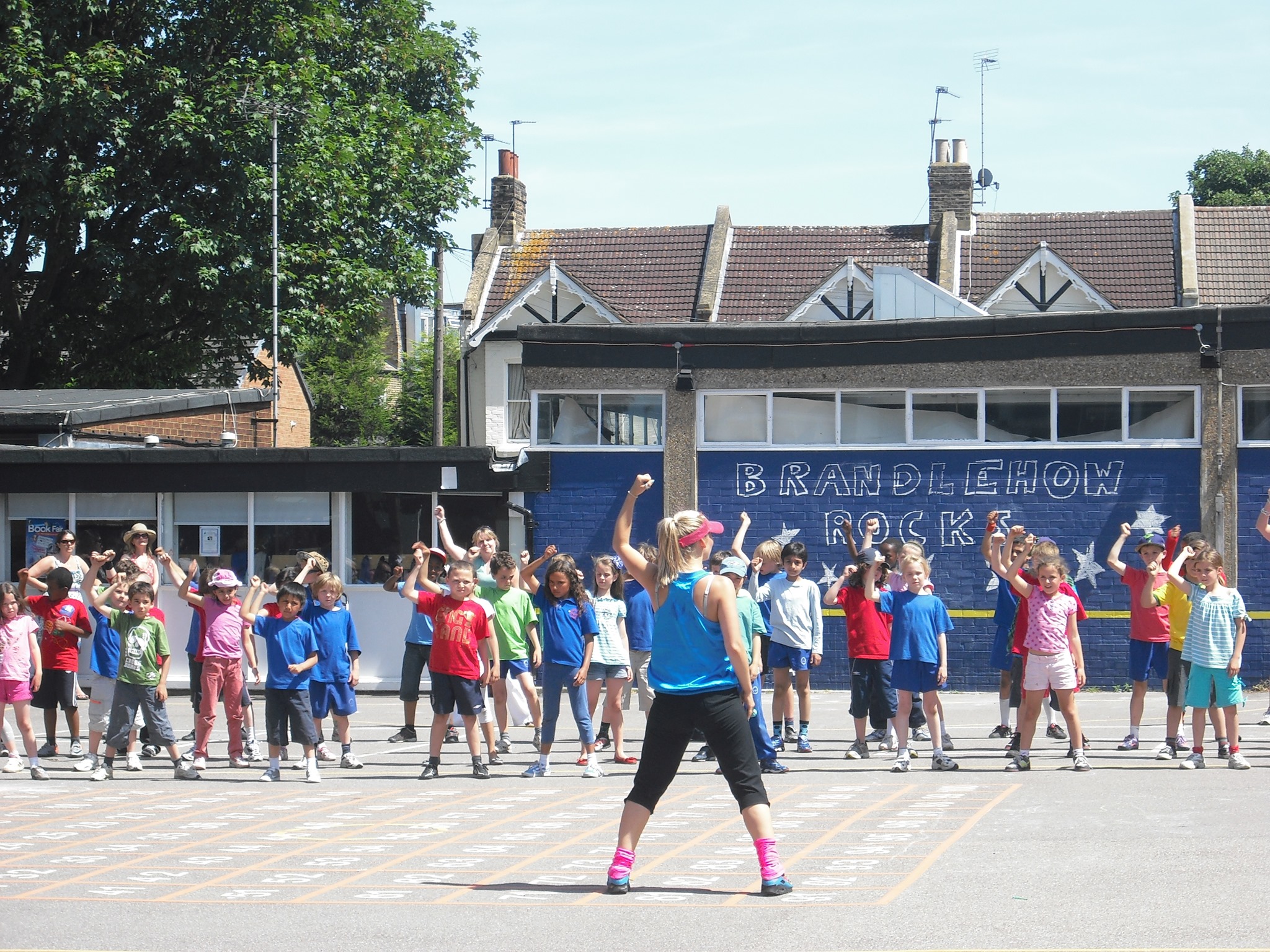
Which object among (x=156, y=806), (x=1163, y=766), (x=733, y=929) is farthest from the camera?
(x=1163, y=766)

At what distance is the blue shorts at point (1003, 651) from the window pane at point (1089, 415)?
19.4 ft

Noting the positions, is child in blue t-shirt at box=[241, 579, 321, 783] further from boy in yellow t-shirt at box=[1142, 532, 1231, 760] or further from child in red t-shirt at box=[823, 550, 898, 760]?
boy in yellow t-shirt at box=[1142, 532, 1231, 760]

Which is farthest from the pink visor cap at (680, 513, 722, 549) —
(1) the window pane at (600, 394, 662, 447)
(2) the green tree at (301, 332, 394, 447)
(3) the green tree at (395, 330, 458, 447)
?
(2) the green tree at (301, 332, 394, 447)

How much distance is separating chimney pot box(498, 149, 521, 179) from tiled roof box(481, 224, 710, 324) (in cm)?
169

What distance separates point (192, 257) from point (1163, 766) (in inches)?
878

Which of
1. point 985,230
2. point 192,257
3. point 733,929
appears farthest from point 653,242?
point 733,929

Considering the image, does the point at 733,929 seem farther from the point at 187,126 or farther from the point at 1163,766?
the point at 187,126

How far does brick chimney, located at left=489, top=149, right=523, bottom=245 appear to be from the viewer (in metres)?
38.0

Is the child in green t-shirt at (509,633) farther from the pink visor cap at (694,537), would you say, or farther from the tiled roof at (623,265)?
the tiled roof at (623,265)

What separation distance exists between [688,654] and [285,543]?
43.4ft

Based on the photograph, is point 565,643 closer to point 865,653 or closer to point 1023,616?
point 865,653

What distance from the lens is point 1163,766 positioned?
11414 mm

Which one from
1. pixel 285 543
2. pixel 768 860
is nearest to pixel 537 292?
pixel 285 543

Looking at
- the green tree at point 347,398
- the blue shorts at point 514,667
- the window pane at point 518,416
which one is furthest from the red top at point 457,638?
the green tree at point 347,398
